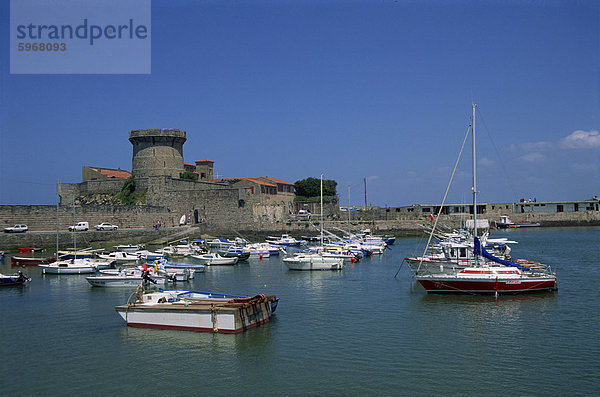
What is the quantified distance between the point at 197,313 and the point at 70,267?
15.8 m

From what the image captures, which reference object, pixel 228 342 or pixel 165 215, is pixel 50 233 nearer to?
pixel 165 215

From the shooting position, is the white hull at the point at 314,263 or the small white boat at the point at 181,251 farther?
the small white boat at the point at 181,251

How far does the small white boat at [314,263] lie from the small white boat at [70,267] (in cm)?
1015

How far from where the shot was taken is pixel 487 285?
62.4ft

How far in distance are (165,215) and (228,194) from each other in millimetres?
6850

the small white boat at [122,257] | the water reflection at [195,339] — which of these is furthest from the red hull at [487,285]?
the small white boat at [122,257]

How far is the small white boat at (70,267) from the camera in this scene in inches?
1057

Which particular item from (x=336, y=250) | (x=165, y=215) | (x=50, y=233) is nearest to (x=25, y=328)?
(x=336, y=250)

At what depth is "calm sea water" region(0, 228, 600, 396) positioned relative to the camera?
1066 centimetres

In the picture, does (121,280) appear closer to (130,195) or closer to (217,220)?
(217,220)

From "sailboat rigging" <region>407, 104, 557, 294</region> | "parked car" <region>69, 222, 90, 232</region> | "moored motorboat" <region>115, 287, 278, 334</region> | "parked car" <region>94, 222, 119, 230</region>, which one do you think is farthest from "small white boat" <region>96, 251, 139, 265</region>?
"sailboat rigging" <region>407, 104, 557, 294</region>

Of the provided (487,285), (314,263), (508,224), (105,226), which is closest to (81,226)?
(105,226)

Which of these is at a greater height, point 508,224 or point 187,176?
point 187,176

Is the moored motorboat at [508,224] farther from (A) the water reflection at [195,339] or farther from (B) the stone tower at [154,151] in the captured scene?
(A) the water reflection at [195,339]
